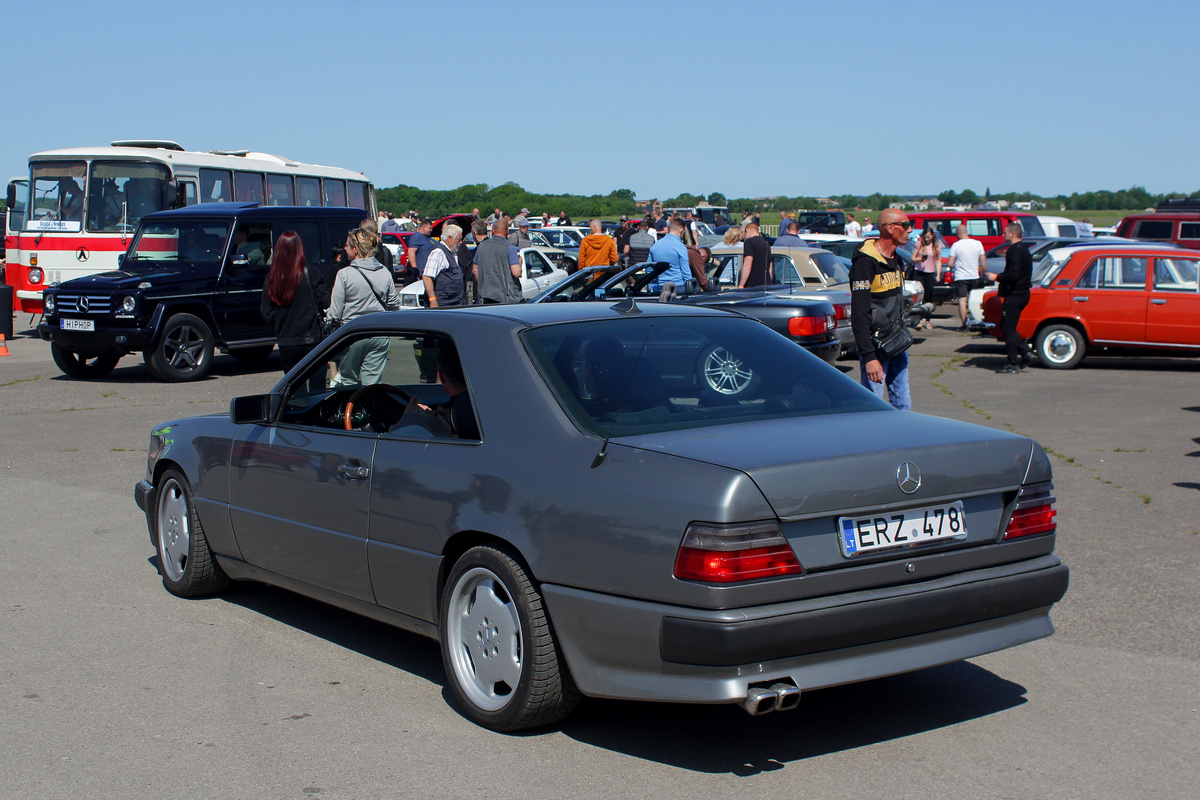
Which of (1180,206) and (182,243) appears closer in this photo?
(182,243)

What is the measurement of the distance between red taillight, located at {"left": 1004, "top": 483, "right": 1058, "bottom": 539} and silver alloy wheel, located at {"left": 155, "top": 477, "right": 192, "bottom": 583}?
384 cm

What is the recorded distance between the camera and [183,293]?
1459cm

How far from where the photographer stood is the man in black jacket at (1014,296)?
14750mm

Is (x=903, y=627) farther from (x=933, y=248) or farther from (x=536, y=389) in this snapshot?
(x=933, y=248)

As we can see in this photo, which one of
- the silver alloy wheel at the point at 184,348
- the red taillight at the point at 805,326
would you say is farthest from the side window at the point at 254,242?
the red taillight at the point at 805,326

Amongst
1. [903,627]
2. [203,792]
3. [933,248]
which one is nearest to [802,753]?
[903,627]

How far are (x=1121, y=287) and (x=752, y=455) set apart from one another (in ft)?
42.9

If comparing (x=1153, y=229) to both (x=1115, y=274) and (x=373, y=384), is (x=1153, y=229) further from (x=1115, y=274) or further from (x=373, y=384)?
(x=373, y=384)

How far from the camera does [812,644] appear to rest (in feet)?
11.3

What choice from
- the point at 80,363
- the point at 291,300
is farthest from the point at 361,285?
the point at 80,363

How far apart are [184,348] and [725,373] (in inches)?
463

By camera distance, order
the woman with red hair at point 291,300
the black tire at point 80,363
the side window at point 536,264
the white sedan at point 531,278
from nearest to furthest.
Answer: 1. the woman with red hair at point 291,300
2. the black tire at point 80,363
3. the white sedan at point 531,278
4. the side window at point 536,264

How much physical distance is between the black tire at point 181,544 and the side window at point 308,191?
710 inches

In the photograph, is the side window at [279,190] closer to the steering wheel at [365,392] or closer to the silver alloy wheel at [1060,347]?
the silver alloy wheel at [1060,347]
